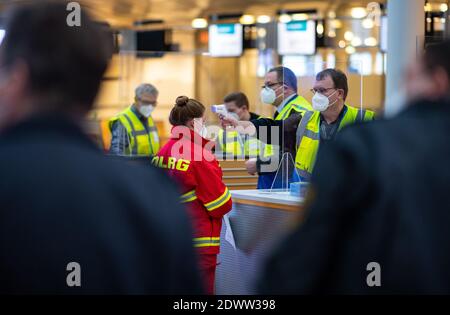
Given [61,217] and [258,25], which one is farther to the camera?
→ [258,25]

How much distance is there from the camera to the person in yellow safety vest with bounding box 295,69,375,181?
6711mm

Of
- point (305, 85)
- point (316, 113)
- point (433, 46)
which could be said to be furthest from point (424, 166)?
point (305, 85)

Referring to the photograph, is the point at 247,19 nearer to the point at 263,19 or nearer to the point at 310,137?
the point at 263,19

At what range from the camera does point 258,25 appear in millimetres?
20672

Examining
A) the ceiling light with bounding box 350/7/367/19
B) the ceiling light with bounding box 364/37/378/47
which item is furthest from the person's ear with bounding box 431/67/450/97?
the ceiling light with bounding box 350/7/367/19

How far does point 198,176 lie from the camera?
18.4 feet

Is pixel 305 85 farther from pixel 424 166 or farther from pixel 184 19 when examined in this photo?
pixel 184 19

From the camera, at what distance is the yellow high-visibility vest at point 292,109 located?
7.50 meters

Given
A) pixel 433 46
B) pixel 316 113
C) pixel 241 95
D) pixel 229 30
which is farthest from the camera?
pixel 229 30

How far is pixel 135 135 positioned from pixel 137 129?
0.25 feet

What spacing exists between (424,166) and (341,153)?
0.19 meters

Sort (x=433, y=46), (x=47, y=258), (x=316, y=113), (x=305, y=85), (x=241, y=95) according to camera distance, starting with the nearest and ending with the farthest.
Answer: (x=47, y=258)
(x=433, y=46)
(x=316, y=113)
(x=305, y=85)
(x=241, y=95)

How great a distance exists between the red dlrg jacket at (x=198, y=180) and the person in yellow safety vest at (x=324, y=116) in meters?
1.20
